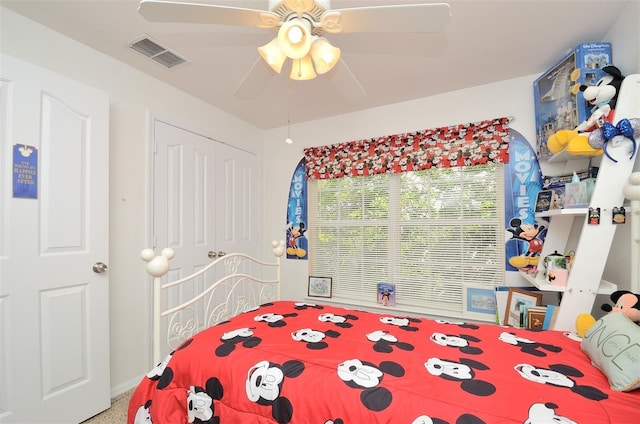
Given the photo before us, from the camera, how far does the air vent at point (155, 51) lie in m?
1.84

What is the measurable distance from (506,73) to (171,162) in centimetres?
286

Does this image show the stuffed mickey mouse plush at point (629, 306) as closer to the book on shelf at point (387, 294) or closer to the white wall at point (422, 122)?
the white wall at point (422, 122)

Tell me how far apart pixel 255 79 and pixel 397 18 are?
82 centimetres

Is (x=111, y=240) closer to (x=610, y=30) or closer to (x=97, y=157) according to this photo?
(x=97, y=157)

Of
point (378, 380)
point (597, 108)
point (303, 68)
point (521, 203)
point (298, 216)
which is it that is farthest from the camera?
point (298, 216)

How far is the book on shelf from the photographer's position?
→ 9.09 ft

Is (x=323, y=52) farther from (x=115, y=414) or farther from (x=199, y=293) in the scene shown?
(x=115, y=414)

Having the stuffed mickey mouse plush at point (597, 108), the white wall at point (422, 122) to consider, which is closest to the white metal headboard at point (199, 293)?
the white wall at point (422, 122)

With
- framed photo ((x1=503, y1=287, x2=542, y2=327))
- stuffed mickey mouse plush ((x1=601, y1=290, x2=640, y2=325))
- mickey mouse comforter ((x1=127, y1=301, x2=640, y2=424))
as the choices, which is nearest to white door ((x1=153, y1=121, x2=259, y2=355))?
mickey mouse comforter ((x1=127, y1=301, x2=640, y2=424))

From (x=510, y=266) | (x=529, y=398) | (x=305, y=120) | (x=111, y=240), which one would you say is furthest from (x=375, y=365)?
(x=305, y=120)

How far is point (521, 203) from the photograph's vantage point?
7.53 feet

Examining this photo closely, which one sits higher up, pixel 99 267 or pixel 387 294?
pixel 99 267

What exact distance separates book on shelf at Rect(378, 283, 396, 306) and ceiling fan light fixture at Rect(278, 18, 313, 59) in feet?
7.52

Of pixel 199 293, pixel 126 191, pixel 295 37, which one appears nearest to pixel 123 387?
pixel 199 293
